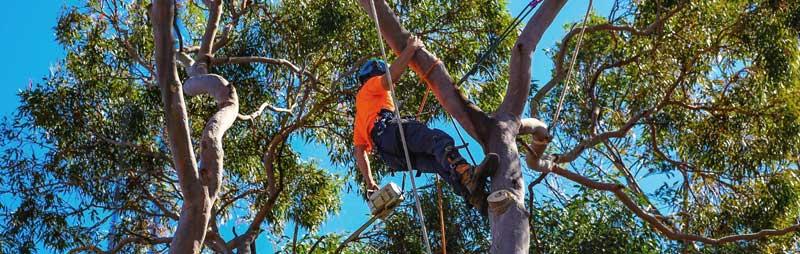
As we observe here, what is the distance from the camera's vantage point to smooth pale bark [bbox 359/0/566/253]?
4656mm

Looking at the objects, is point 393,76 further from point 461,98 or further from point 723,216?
point 723,216

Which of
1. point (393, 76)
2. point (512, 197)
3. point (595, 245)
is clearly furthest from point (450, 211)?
point (512, 197)

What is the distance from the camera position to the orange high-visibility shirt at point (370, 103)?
576cm

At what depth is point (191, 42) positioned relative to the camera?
35.6ft

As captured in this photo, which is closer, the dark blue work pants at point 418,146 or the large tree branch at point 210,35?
the dark blue work pants at point 418,146

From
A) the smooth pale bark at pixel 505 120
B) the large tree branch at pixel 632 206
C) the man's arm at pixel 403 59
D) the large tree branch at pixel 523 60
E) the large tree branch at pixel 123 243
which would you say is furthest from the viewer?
the large tree branch at pixel 123 243

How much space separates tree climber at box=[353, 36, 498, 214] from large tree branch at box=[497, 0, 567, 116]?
34 cm

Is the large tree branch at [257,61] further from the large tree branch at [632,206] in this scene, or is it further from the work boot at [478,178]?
the work boot at [478,178]

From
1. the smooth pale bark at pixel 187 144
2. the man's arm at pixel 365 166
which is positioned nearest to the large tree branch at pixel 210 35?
the smooth pale bark at pixel 187 144

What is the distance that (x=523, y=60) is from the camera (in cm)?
545

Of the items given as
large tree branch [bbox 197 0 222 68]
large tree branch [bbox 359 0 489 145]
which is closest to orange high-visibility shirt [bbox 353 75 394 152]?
large tree branch [bbox 359 0 489 145]

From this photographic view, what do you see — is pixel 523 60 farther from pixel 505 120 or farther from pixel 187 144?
pixel 187 144

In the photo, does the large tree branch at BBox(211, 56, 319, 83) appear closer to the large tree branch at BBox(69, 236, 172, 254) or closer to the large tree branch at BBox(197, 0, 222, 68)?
the large tree branch at BBox(197, 0, 222, 68)

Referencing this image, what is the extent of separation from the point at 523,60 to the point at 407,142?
0.62 m
